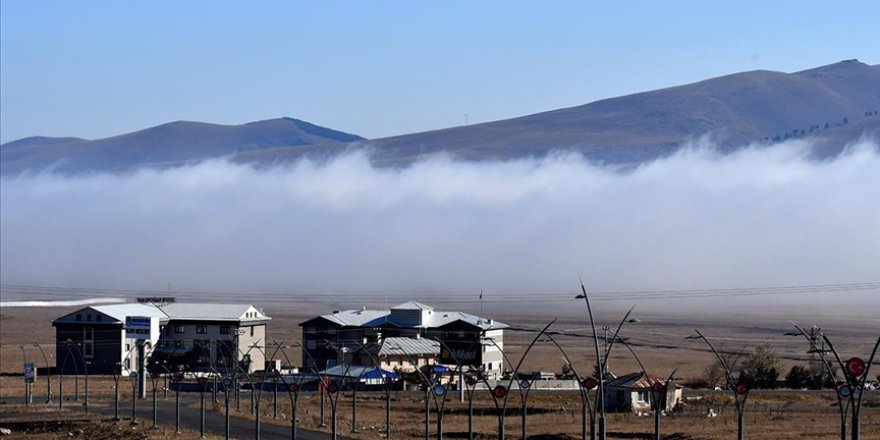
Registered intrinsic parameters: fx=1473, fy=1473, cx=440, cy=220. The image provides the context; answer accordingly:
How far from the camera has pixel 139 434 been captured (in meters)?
72.9

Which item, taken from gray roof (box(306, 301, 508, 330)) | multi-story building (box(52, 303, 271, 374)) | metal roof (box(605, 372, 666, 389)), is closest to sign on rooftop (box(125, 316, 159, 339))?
multi-story building (box(52, 303, 271, 374))

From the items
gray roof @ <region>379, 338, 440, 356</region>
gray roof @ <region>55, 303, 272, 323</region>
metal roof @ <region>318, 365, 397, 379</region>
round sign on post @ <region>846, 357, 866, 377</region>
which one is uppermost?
round sign on post @ <region>846, 357, 866, 377</region>

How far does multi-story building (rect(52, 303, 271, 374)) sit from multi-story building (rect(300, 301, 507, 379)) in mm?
5895

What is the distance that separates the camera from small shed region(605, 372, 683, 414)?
301 feet

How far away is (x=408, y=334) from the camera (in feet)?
431

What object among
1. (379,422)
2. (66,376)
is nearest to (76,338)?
(66,376)

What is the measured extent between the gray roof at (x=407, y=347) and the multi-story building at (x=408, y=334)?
10cm

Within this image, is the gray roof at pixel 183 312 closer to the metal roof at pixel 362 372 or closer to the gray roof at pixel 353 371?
the gray roof at pixel 353 371

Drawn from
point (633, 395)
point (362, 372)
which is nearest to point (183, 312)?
point (362, 372)

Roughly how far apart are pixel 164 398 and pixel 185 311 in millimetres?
32640

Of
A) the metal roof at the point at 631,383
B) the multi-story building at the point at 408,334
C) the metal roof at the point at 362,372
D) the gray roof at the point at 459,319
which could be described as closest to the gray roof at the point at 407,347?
the multi-story building at the point at 408,334

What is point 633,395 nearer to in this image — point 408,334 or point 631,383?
point 631,383

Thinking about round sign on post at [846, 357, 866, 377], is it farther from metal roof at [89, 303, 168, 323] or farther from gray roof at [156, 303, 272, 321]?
gray roof at [156, 303, 272, 321]

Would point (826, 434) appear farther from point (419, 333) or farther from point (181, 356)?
point (181, 356)
